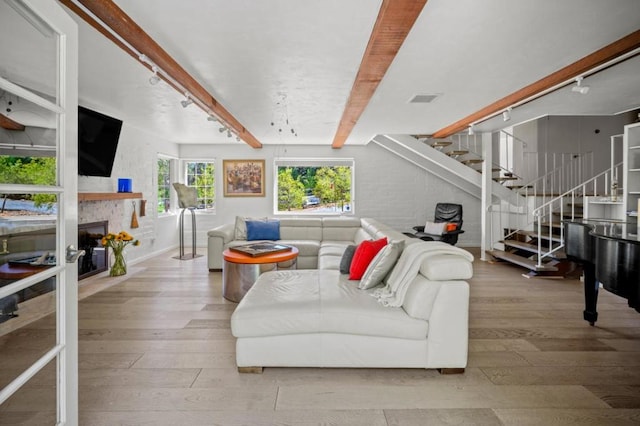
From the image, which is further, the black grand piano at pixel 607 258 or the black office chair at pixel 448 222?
the black office chair at pixel 448 222

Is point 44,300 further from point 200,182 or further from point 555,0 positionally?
point 200,182

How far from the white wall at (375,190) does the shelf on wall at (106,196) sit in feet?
7.82

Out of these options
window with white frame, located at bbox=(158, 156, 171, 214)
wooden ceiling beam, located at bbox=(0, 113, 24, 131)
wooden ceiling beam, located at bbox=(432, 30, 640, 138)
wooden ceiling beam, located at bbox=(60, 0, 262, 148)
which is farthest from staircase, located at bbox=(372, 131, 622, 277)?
wooden ceiling beam, located at bbox=(0, 113, 24, 131)

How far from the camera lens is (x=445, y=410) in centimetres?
198

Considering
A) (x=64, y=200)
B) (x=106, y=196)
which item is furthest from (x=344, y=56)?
(x=106, y=196)

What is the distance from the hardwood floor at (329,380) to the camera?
6.17ft

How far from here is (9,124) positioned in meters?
1.35

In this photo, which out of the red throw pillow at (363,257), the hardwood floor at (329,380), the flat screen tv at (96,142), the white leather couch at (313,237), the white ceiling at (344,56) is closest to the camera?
the hardwood floor at (329,380)

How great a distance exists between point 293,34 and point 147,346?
2520 millimetres

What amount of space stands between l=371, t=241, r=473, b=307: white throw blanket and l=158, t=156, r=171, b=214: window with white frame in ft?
19.0

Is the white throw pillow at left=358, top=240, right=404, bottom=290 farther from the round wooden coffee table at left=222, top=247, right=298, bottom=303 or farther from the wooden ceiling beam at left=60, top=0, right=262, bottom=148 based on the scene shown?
the wooden ceiling beam at left=60, top=0, right=262, bottom=148

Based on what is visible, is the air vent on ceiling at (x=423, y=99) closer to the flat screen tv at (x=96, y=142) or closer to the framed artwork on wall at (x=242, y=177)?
the flat screen tv at (x=96, y=142)

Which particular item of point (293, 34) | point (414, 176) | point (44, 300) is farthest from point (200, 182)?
point (44, 300)

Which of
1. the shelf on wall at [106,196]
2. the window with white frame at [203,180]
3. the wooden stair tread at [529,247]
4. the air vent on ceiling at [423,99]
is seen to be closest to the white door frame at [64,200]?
the shelf on wall at [106,196]
